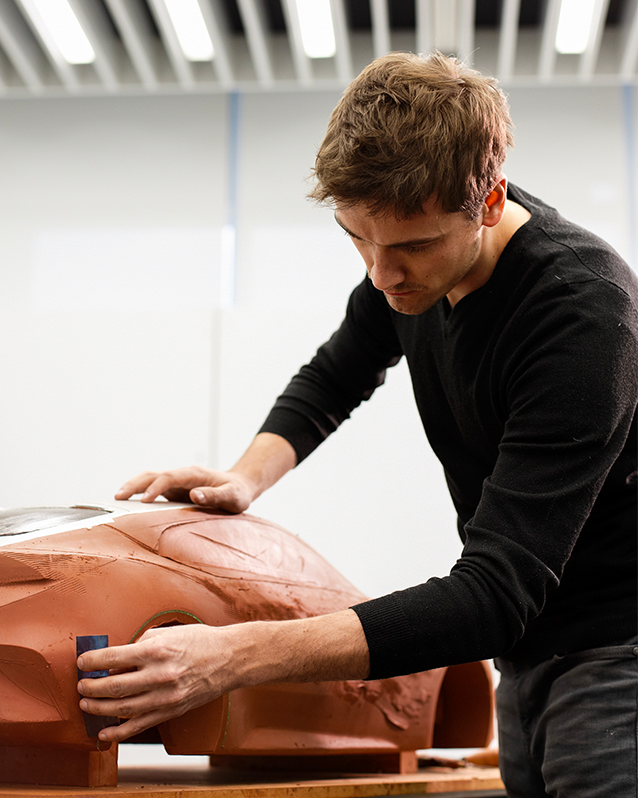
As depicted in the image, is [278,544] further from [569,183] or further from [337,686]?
[569,183]

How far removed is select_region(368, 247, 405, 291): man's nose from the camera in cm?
109

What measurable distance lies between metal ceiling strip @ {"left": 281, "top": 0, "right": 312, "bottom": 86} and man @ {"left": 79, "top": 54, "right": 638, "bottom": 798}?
1858 millimetres

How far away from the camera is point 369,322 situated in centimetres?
159

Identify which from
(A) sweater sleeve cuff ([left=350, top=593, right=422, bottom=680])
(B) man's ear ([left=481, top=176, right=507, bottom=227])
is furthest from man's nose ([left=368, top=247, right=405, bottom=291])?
(A) sweater sleeve cuff ([left=350, top=593, right=422, bottom=680])

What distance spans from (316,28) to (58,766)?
8.36 feet

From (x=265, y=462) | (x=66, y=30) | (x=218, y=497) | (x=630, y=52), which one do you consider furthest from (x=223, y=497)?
(x=630, y=52)

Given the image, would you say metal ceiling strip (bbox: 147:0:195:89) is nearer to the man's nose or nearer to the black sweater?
the black sweater

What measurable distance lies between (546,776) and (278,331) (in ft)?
6.86

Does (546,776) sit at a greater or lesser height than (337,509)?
lesser

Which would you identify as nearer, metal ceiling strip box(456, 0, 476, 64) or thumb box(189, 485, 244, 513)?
thumb box(189, 485, 244, 513)

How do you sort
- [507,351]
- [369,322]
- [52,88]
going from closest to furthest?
[507,351] < [369,322] < [52,88]

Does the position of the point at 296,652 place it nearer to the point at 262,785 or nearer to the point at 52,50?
the point at 262,785

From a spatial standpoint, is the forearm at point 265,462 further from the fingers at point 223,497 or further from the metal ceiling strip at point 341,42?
the metal ceiling strip at point 341,42

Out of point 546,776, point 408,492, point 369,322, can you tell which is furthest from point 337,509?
point 546,776
